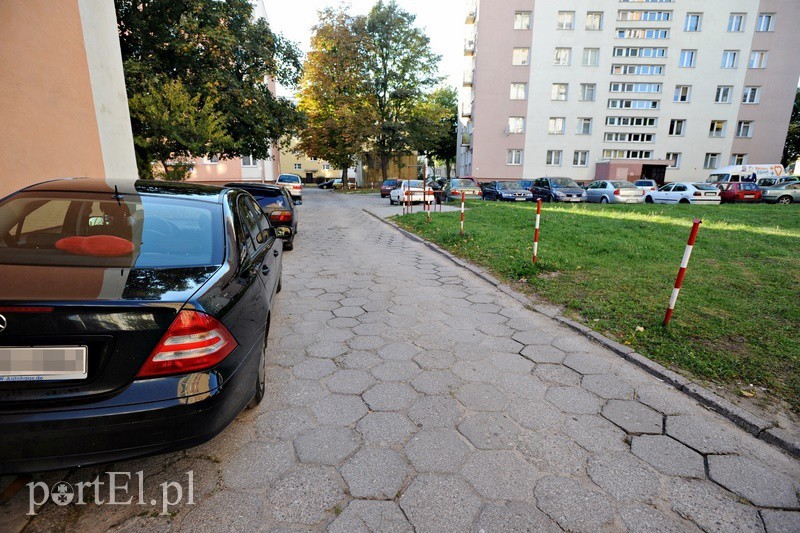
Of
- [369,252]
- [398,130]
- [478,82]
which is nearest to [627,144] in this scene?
[478,82]

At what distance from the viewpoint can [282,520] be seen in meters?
1.86

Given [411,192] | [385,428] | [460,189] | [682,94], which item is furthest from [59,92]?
[682,94]

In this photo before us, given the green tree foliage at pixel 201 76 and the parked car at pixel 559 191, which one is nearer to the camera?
the green tree foliage at pixel 201 76

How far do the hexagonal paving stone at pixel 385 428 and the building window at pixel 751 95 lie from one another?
47.6 metres

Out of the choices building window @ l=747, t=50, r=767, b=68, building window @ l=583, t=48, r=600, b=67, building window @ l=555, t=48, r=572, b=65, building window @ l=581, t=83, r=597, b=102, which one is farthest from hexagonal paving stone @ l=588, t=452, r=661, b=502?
building window @ l=747, t=50, r=767, b=68

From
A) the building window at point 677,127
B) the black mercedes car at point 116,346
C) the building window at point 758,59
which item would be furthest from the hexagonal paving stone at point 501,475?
the building window at point 758,59

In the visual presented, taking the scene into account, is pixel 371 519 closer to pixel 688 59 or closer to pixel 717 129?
pixel 688 59

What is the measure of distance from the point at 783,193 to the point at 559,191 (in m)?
12.8

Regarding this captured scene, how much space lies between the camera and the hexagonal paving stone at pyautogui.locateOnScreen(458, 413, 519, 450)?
2.42m

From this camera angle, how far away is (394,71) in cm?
3703

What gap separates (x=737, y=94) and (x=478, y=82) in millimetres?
23166

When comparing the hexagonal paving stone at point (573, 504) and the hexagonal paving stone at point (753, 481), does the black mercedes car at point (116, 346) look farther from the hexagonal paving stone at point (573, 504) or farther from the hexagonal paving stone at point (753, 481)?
the hexagonal paving stone at point (753, 481)

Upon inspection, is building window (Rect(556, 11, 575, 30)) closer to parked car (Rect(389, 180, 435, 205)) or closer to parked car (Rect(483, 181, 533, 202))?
parked car (Rect(483, 181, 533, 202))

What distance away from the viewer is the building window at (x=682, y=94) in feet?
116
